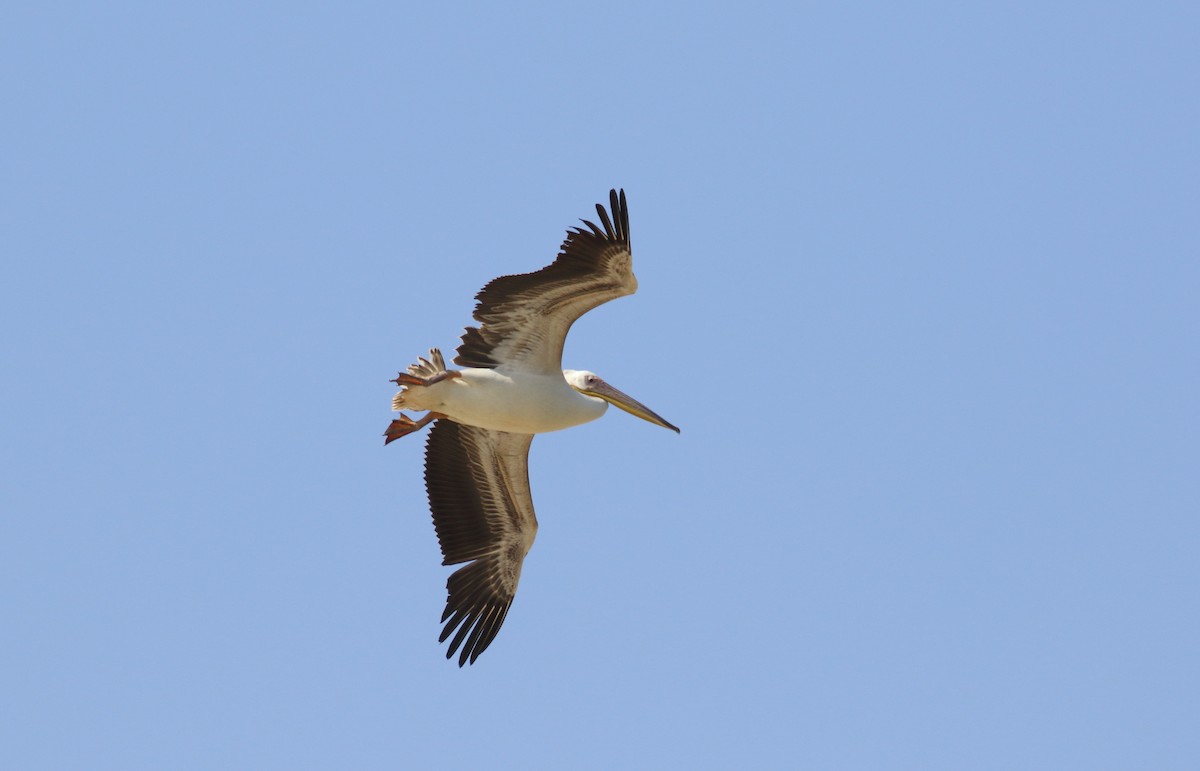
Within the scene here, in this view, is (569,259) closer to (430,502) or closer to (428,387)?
(428,387)

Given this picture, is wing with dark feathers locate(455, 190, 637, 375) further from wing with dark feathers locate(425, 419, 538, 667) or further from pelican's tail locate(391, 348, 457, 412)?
wing with dark feathers locate(425, 419, 538, 667)

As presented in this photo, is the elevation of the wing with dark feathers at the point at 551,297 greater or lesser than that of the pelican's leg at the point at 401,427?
greater

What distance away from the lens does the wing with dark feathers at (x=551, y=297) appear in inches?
523

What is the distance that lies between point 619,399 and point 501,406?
1.52 metres

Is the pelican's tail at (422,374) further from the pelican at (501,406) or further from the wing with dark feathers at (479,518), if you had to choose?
the wing with dark feathers at (479,518)

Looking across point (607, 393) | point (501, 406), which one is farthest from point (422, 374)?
point (607, 393)

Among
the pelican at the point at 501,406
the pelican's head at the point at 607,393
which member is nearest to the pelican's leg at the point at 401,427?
the pelican at the point at 501,406

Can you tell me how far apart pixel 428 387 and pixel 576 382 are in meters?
1.73

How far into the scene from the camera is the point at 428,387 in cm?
1400

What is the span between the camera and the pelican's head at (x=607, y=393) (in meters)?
15.1

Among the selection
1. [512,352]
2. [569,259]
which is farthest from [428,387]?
[569,259]

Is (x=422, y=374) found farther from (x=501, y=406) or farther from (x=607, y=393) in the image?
(x=607, y=393)

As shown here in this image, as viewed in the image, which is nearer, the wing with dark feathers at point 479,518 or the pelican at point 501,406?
the pelican at point 501,406

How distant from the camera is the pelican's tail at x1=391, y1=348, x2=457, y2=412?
13953mm
